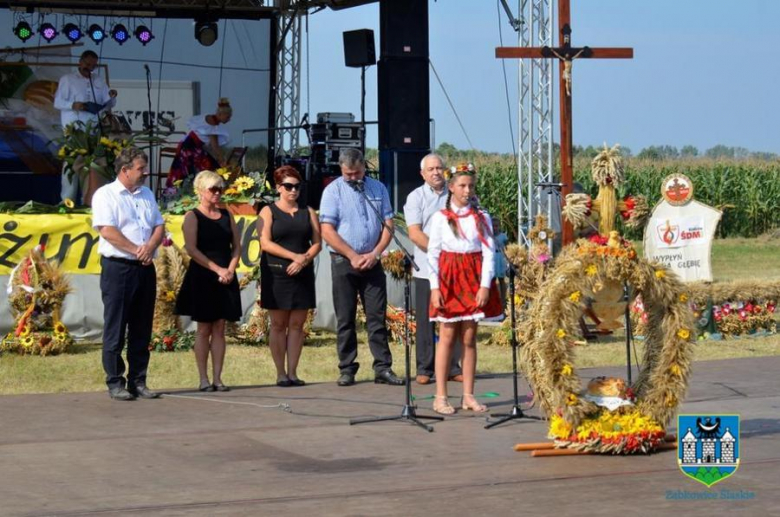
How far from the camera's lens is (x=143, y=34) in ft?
67.6

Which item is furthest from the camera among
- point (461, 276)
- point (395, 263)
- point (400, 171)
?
point (400, 171)

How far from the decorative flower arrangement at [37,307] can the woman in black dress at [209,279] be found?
2.76 meters

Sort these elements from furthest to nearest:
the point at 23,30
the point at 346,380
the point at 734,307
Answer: the point at 23,30 < the point at 734,307 < the point at 346,380

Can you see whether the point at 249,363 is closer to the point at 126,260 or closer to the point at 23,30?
the point at 126,260

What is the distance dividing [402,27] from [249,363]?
7.65 meters

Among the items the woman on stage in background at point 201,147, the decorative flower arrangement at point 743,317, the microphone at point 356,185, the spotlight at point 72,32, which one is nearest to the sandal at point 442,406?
the microphone at point 356,185

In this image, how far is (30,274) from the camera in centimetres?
1227

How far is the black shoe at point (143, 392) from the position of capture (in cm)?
950

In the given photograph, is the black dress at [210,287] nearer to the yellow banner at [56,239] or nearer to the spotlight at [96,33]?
the yellow banner at [56,239]

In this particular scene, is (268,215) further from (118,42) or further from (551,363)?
(118,42)

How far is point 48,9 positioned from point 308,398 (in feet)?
41.6

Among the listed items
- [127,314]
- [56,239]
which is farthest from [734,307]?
[56,239]

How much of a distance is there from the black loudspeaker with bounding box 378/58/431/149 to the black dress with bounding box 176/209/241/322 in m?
8.33

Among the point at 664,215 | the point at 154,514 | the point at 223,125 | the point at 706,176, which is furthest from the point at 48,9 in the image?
the point at 706,176
